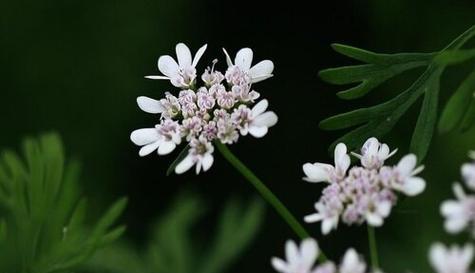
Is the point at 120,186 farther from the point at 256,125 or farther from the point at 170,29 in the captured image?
the point at 256,125

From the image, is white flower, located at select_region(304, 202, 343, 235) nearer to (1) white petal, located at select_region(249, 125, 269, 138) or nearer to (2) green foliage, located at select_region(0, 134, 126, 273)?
(1) white petal, located at select_region(249, 125, 269, 138)

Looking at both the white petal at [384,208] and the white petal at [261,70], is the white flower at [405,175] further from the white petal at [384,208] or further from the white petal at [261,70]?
the white petal at [261,70]

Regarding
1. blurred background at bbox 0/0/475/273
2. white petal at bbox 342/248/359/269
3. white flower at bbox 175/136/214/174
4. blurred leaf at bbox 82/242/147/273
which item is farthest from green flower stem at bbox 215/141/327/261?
blurred background at bbox 0/0/475/273

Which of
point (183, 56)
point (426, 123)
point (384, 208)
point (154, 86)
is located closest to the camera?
point (384, 208)

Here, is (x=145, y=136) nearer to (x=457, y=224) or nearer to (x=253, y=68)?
(x=253, y=68)

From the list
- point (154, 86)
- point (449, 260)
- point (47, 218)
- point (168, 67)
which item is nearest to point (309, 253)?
point (449, 260)

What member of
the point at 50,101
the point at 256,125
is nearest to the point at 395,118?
the point at 256,125
